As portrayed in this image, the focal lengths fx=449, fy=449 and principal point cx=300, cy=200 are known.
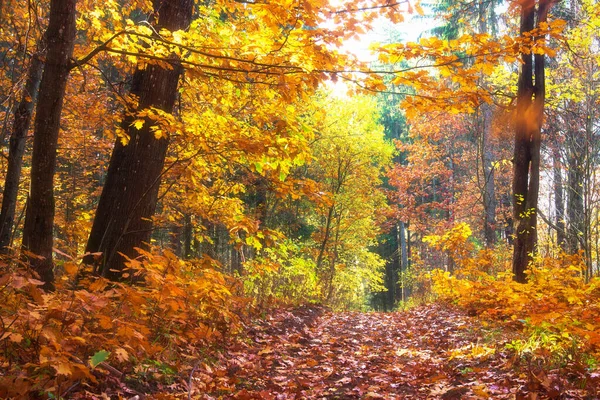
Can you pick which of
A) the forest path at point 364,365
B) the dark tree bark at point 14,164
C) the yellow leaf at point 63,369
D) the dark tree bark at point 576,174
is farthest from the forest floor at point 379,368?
the dark tree bark at point 576,174

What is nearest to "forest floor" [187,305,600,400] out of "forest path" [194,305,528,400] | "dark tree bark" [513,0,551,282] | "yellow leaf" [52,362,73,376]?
"forest path" [194,305,528,400]

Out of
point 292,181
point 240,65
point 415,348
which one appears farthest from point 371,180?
point 240,65

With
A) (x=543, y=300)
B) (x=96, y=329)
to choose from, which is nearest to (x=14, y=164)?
(x=96, y=329)

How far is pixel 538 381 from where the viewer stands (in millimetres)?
3445

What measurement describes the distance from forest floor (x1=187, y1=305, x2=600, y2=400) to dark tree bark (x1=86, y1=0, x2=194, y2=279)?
73.7 inches

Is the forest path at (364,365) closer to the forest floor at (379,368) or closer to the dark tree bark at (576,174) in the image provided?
the forest floor at (379,368)

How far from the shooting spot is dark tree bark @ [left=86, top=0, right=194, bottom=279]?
17.9 feet

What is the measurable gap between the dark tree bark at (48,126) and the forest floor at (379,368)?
5.97ft

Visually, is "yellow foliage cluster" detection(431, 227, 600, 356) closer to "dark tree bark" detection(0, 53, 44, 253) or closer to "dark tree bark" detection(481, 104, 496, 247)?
"dark tree bark" detection(481, 104, 496, 247)

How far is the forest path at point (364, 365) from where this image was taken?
4.04 metres

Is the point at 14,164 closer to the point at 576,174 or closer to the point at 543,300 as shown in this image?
the point at 543,300

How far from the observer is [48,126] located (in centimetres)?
381

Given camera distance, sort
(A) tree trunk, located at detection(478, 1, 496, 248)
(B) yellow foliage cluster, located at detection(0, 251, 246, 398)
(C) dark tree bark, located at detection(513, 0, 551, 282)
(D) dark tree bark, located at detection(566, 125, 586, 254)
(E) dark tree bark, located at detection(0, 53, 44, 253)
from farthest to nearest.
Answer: (A) tree trunk, located at detection(478, 1, 496, 248)
(D) dark tree bark, located at detection(566, 125, 586, 254)
(C) dark tree bark, located at detection(513, 0, 551, 282)
(E) dark tree bark, located at detection(0, 53, 44, 253)
(B) yellow foliage cluster, located at detection(0, 251, 246, 398)

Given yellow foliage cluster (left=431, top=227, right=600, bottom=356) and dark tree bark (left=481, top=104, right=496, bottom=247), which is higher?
dark tree bark (left=481, top=104, right=496, bottom=247)
